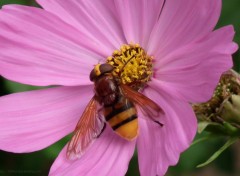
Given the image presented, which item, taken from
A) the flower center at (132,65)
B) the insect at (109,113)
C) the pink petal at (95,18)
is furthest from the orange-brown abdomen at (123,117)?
the pink petal at (95,18)

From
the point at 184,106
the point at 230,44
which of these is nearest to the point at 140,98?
the point at 184,106

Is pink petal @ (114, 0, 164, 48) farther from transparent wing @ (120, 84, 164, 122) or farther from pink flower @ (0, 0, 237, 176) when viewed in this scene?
transparent wing @ (120, 84, 164, 122)

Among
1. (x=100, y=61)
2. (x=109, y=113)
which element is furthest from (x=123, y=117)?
(x=100, y=61)

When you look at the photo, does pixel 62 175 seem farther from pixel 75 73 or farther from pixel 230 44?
pixel 230 44

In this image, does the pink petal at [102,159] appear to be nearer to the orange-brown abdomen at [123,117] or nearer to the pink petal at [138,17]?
the orange-brown abdomen at [123,117]

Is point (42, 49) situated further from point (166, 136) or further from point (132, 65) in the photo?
point (166, 136)

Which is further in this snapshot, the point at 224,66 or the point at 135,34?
the point at 135,34

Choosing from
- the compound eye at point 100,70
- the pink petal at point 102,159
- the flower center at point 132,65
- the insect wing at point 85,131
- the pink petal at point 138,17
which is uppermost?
the pink petal at point 138,17
